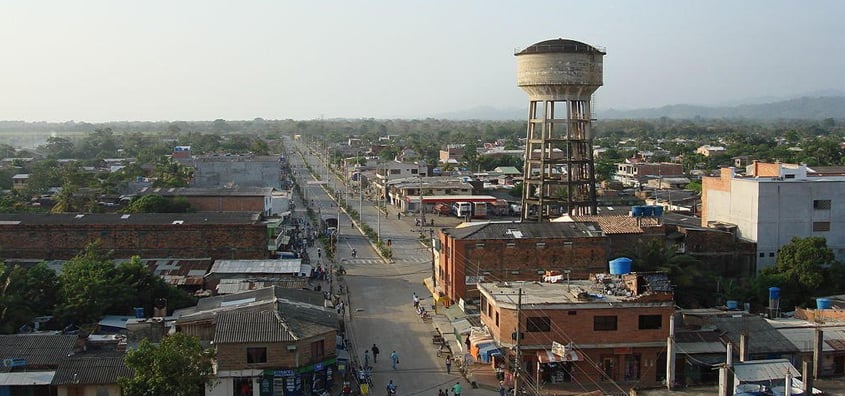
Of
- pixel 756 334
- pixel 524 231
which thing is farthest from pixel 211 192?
pixel 756 334

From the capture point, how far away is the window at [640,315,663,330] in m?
28.4

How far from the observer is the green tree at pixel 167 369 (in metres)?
22.4

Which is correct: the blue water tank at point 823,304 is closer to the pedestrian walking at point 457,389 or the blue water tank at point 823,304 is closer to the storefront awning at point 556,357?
the storefront awning at point 556,357

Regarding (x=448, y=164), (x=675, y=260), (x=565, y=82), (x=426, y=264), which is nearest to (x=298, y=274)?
(x=426, y=264)

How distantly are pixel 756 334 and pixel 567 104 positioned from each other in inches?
1003

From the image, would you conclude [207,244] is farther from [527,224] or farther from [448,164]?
[448,164]

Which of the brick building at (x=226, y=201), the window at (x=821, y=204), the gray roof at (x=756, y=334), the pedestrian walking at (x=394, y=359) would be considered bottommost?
the pedestrian walking at (x=394, y=359)

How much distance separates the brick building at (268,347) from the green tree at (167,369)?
2672mm

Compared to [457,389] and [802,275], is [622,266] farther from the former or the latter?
[802,275]

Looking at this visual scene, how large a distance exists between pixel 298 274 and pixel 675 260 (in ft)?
56.4

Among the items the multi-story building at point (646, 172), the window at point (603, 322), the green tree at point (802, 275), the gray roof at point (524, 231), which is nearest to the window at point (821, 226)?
the green tree at point (802, 275)

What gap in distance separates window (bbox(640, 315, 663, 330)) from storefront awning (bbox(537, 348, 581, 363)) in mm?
2409

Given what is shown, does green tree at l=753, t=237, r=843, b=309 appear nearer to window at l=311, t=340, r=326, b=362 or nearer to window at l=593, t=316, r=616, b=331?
window at l=593, t=316, r=616, b=331

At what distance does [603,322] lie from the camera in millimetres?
28328
